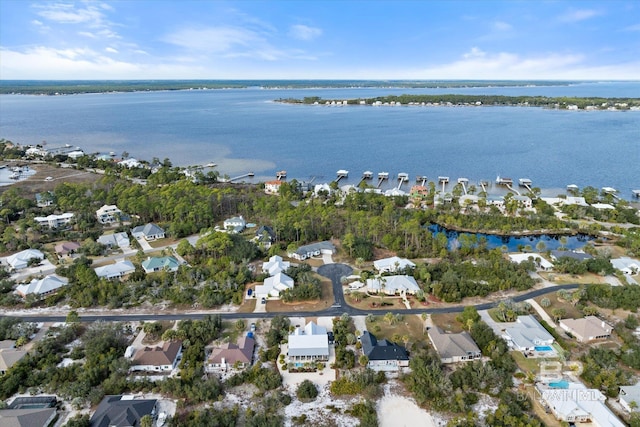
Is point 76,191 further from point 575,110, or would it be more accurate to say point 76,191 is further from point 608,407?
point 575,110

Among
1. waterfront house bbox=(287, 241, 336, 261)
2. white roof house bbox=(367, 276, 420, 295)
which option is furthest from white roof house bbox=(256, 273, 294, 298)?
white roof house bbox=(367, 276, 420, 295)

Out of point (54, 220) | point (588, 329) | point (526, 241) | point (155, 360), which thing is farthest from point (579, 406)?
point (54, 220)

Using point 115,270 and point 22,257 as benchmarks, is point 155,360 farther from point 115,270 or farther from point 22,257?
point 22,257

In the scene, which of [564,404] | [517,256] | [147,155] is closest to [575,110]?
[517,256]

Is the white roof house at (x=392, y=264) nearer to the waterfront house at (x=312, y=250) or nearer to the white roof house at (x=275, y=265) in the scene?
the waterfront house at (x=312, y=250)

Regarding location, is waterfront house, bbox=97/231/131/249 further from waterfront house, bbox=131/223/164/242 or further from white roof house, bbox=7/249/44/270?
white roof house, bbox=7/249/44/270

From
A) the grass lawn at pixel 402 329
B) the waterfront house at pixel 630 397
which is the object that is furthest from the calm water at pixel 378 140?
the waterfront house at pixel 630 397
